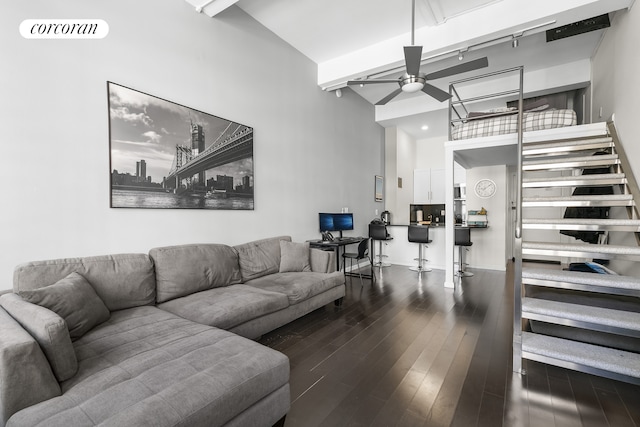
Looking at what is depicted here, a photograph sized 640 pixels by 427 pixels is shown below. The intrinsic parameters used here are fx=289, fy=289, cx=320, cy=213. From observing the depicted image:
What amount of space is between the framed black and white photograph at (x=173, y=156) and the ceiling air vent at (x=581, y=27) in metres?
4.65

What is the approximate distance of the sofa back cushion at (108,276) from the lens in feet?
6.64

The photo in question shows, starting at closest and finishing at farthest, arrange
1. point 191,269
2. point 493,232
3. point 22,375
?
point 22,375 < point 191,269 < point 493,232

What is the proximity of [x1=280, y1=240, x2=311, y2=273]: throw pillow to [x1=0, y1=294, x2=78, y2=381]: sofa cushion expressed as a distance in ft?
8.33

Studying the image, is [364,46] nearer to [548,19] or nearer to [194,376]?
[548,19]

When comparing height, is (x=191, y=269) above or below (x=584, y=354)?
above

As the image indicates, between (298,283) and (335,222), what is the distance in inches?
88.0

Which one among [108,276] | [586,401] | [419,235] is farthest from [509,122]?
[108,276]

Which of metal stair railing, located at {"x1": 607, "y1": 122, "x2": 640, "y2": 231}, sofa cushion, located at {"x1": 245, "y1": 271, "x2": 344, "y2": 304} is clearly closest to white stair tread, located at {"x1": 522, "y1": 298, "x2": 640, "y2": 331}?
metal stair railing, located at {"x1": 607, "y1": 122, "x2": 640, "y2": 231}

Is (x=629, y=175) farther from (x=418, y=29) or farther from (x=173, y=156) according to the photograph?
(x=173, y=156)

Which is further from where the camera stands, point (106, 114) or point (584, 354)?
point (106, 114)

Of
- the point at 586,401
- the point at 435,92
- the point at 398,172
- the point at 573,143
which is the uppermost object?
the point at 435,92

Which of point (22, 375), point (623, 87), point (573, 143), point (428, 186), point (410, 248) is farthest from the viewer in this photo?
point (428, 186)

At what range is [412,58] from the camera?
10.5ft

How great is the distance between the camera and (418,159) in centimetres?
888
